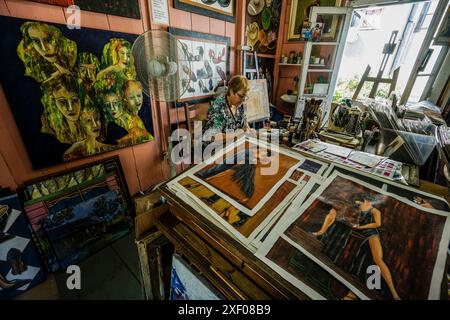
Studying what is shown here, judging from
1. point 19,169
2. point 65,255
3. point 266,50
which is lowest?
point 65,255

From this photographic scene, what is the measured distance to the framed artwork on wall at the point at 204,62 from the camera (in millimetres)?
1972

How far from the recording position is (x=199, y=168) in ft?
2.39

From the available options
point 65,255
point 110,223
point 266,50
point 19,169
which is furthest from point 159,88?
point 266,50

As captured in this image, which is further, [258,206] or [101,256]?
[101,256]

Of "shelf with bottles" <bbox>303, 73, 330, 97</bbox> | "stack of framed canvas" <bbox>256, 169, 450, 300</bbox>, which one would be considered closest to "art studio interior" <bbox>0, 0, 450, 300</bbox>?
"stack of framed canvas" <bbox>256, 169, 450, 300</bbox>

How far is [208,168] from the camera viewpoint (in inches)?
28.5

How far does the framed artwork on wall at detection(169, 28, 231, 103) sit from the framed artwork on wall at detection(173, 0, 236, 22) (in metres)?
0.19

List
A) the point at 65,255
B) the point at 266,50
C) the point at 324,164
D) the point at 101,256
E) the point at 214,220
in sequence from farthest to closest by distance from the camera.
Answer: the point at 266,50
the point at 101,256
the point at 65,255
the point at 324,164
the point at 214,220

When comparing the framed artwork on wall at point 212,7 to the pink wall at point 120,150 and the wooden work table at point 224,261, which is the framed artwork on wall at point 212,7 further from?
the wooden work table at point 224,261

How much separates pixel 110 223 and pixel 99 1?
1634 mm

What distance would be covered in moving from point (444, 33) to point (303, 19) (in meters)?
1.73

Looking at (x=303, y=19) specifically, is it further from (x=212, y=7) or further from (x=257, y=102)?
(x=212, y=7)

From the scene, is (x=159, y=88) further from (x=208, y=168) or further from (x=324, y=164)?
(x=324, y=164)

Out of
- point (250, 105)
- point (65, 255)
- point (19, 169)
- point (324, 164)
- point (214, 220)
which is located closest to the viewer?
point (214, 220)
